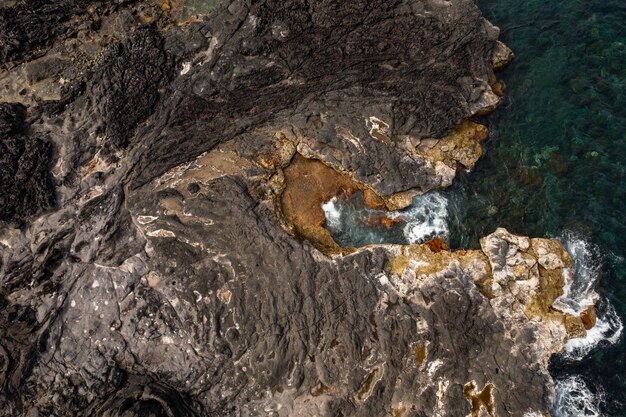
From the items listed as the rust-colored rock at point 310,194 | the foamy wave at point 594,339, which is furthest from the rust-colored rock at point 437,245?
the foamy wave at point 594,339

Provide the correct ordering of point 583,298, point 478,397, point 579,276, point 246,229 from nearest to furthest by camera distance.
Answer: point 478,397
point 246,229
point 583,298
point 579,276

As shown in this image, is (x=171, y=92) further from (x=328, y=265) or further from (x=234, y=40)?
(x=328, y=265)

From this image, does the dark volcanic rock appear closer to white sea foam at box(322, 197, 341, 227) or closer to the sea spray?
white sea foam at box(322, 197, 341, 227)

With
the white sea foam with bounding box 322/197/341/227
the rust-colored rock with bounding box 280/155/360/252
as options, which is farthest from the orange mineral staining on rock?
the white sea foam with bounding box 322/197/341/227

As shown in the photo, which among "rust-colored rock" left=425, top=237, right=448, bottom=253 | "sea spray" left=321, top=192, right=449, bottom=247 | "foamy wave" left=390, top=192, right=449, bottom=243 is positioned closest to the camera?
"rust-colored rock" left=425, top=237, right=448, bottom=253

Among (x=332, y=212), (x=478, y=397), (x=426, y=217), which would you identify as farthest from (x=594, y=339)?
(x=332, y=212)

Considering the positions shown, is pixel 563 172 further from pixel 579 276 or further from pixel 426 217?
pixel 426 217

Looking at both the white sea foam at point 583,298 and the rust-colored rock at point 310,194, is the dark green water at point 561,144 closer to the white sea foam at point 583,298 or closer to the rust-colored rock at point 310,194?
the white sea foam at point 583,298
